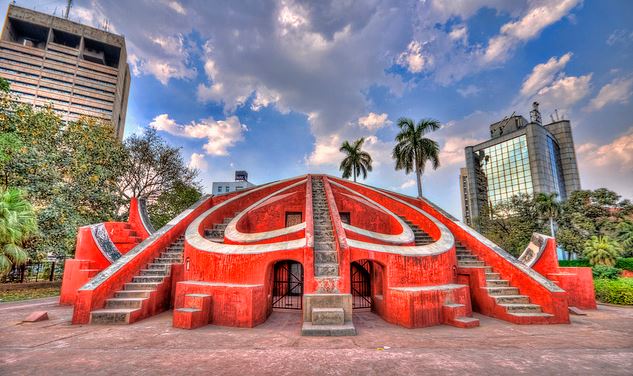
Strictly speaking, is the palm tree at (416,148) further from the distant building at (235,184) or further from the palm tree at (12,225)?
the distant building at (235,184)

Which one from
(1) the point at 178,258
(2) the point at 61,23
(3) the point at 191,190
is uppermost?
(2) the point at 61,23

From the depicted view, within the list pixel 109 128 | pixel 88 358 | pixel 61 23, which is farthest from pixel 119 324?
pixel 61 23

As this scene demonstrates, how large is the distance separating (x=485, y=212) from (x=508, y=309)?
981 inches

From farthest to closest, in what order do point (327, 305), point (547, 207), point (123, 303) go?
point (547, 207) < point (123, 303) < point (327, 305)

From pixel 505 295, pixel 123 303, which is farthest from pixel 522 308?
pixel 123 303

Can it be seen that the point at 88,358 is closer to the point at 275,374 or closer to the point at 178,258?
the point at 275,374

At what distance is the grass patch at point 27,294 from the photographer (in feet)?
31.8

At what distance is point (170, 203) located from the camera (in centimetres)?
1938

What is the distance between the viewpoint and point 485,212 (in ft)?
93.2

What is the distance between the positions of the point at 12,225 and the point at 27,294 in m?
3.27

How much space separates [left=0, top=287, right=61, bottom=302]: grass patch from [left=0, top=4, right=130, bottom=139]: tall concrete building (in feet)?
171

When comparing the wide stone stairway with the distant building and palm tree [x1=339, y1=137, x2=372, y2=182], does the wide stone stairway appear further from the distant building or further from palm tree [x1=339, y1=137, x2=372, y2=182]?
the distant building

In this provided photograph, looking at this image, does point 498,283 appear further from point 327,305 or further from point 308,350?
point 308,350

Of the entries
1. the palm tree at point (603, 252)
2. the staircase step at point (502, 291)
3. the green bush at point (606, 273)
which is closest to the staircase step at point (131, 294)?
the staircase step at point (502, 291)
